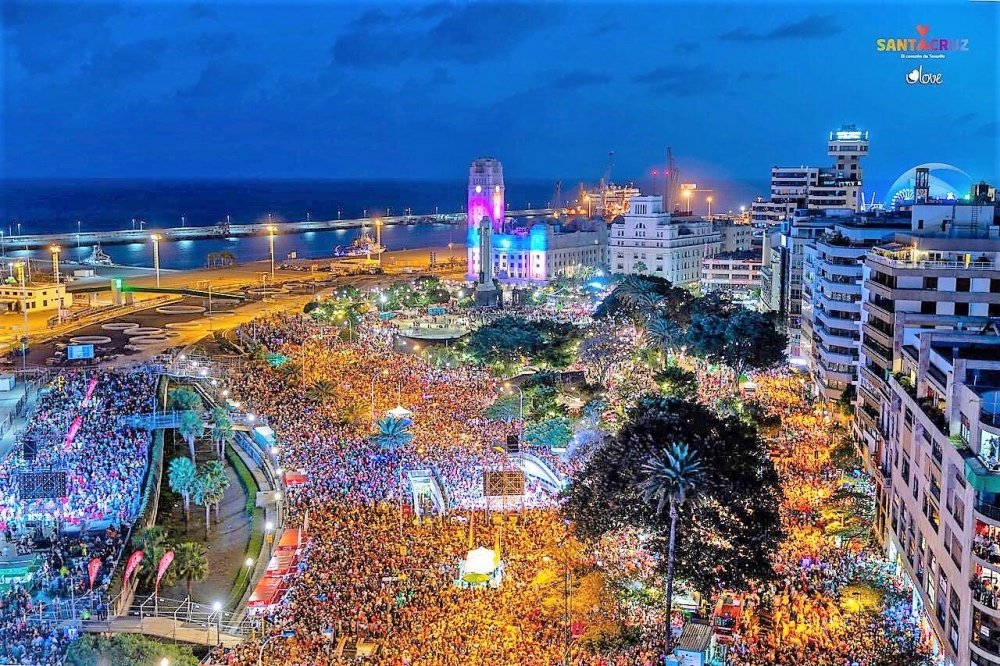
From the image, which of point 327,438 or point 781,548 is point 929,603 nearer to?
point 781,548

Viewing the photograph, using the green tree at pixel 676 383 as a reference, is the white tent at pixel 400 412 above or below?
below

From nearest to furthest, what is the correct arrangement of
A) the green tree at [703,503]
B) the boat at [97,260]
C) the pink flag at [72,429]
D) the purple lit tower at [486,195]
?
the green tree at [703,503] → the pink flag at [72,429] → the purple lit tower at [486,195] → the boat at [97,260]

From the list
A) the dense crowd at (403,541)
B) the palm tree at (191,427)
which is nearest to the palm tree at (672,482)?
the dense crowd at (403,541)

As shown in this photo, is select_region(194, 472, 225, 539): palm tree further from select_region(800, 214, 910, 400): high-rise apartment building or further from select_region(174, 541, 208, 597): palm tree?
select_region(800, 214, 910, 400): high-rise apartment building

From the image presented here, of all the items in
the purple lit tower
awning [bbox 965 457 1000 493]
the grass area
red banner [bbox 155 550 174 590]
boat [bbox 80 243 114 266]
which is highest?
the purple lit tower

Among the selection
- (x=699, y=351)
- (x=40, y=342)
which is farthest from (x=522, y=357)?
(x=40, y=342)

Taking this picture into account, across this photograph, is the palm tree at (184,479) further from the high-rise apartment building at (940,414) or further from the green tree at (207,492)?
the high-rise apartment building at (940,414)

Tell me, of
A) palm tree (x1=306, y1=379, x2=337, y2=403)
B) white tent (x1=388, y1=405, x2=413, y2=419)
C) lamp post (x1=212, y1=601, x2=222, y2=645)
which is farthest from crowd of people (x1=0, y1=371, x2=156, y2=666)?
white tent (x1=388, y1=405, x2=413, y2=419)

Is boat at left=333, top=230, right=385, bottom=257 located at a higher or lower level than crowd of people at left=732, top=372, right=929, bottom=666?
higher
